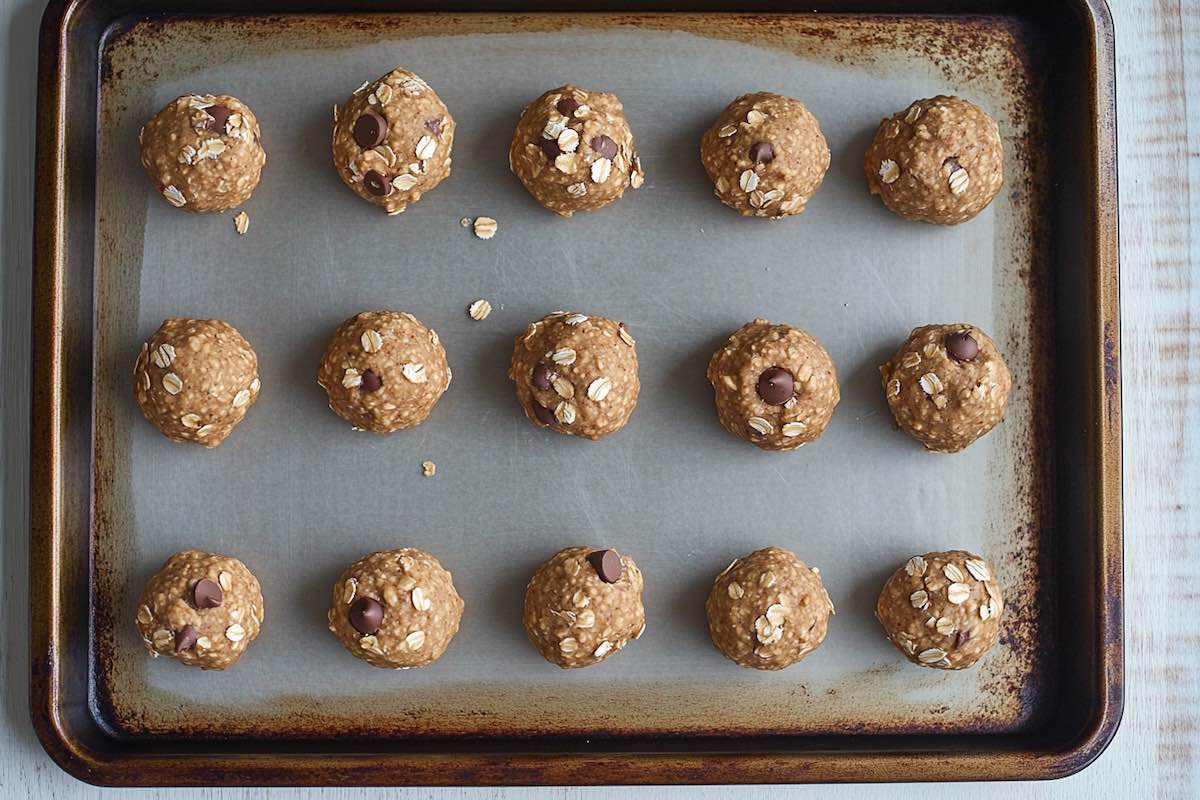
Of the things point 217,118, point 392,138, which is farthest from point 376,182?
point 217,118

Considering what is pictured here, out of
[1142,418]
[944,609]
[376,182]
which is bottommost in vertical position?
[944,609]

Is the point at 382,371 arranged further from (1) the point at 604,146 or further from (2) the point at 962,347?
(2) the point at 962,347

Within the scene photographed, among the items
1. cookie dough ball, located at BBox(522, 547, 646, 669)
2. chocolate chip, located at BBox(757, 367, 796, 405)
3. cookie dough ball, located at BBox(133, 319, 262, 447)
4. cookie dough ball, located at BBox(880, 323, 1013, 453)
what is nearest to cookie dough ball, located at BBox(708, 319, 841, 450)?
chocolate chip, located at BBox(757, 367, 796, 405)

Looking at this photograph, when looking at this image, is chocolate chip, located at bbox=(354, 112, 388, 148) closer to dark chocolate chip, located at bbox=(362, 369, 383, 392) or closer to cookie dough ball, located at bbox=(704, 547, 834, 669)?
dark chocolate chip, located at bbox=(362, 369, 383, 392)

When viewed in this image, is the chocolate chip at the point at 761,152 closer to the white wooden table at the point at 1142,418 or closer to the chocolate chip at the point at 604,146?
the chocolate chip at the point at 604,146

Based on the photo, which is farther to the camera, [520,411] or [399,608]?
[520,411]

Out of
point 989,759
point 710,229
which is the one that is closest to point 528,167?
point 710,229

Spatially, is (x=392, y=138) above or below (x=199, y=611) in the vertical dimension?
above
